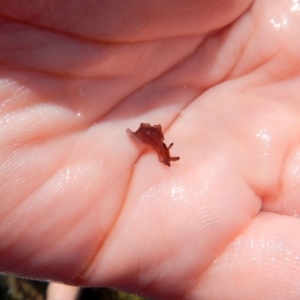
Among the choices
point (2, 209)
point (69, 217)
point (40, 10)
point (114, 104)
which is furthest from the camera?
point (114, 104)

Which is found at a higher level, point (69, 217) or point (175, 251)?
point (69, 217)

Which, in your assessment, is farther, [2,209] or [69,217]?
[69,217]

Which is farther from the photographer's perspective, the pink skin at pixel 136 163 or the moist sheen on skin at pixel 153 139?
the moist sheen on skin at pixel 153 139

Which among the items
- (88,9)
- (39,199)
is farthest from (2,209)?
(88,9)

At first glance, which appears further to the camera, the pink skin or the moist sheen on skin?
the moist sheen on skin

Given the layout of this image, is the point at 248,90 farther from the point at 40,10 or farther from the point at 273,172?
the point at 40,10

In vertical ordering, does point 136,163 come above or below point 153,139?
below

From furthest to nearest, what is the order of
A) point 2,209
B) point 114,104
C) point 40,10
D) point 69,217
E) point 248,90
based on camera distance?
point 248,90, point 114,104, point 69,217, point 2,209, point 40,10

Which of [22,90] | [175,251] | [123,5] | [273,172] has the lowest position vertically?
[175,251]
